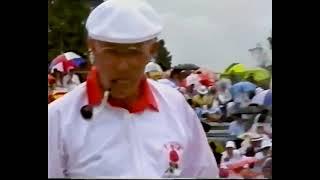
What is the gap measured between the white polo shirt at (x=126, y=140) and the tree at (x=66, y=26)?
0.43 ft

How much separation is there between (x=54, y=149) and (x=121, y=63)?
317mm

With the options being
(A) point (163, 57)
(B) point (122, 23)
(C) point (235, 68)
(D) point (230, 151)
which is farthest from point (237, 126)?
(B) point (122, 23)

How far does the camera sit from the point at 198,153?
4.86 feet

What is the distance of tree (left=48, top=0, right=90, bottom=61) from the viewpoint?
4.85ft

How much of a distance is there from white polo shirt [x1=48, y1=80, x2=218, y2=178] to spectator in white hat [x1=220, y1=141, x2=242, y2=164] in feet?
0.13

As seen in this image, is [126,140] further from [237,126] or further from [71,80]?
[237,126]

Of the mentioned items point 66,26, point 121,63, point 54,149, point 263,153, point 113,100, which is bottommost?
point 263,153

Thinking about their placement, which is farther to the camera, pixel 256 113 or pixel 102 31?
pixel 256 113

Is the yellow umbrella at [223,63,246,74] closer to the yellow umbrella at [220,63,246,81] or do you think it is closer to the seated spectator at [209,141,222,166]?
the yellow umbrella at [220,63,246,81]
